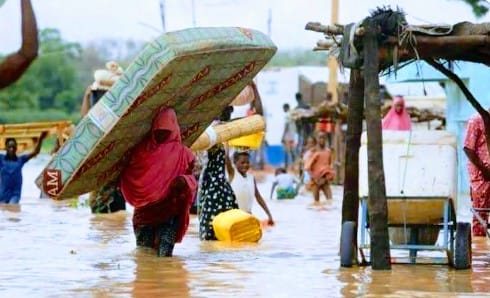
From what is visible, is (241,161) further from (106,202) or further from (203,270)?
(203,270)

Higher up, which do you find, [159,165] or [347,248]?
[159,165]

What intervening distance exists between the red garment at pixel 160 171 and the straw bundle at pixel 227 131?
1.47 metres

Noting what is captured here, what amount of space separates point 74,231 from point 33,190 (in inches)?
734

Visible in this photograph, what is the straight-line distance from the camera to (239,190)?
58.0 ft

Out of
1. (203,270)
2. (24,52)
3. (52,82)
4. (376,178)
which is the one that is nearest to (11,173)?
(203,270)

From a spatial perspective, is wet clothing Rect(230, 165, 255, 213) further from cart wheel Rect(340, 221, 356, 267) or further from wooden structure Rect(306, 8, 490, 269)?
cart wheel Rect(340, 221, 356, 267)

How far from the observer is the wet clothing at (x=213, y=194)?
642 inches

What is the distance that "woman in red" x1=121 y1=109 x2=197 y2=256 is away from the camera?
44.9 ft

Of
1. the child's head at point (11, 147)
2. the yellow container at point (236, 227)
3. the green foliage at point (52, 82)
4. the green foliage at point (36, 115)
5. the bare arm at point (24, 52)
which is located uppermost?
the bare arm at point (24, 52)

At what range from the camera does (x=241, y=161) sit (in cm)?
1781

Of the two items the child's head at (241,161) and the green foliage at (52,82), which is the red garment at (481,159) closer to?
the child's head at (241,161)

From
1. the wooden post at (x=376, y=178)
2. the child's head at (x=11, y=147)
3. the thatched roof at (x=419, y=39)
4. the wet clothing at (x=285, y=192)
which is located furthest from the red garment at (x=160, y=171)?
the wet clothing at (x=285, y=192)

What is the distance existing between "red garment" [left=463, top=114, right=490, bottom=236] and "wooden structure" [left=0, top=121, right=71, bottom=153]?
13.7 meters

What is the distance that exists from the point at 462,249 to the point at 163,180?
2787mm
